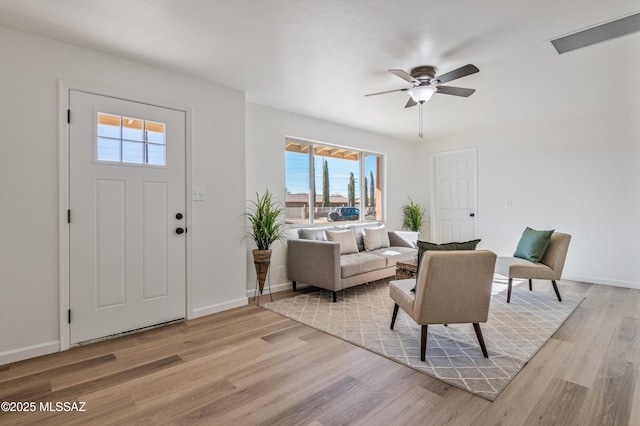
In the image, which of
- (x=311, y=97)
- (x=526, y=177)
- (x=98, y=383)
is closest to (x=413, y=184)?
(x=526, y=177)

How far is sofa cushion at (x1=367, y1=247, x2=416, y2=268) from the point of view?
14.8ft

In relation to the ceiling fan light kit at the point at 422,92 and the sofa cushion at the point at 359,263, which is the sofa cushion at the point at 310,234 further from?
the ceiling fan light kit at the point at 422,92

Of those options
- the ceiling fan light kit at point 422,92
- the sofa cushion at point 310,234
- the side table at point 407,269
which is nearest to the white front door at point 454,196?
the side table at point 407,269

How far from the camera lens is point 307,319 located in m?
3.23

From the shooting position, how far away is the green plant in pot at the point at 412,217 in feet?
20.9

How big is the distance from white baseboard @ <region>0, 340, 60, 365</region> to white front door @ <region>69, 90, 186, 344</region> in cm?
13

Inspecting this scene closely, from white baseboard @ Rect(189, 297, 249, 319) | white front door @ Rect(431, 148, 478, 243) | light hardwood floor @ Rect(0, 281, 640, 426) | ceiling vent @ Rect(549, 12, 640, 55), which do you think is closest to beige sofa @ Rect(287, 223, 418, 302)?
white baseboard @ Rect(189, 297, 249, 319)

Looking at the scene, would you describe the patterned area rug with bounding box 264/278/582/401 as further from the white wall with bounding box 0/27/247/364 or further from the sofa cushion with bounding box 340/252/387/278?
the white wall with bounding box 0/27/247/364

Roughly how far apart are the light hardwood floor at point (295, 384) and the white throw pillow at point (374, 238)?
7.51 feet

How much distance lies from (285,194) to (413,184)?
3.41 m

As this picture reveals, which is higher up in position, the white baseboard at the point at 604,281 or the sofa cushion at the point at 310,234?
the sofa cushion at the point at 310,234

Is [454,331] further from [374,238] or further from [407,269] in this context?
[374,238]

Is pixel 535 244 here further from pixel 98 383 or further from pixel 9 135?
pixel 9 135

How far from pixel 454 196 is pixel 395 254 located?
250 centimetres
